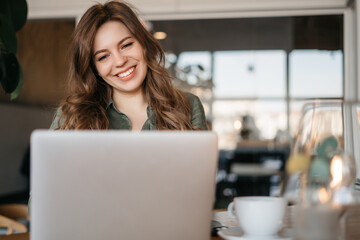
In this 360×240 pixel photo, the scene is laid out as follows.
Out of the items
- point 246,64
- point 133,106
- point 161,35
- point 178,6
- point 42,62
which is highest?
point 178,6

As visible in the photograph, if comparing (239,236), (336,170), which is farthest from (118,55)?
(336,170)

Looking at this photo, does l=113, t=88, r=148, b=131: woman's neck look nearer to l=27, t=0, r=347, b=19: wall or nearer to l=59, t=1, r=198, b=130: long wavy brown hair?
l=59, t=1, r=198, b=130: long wavy brown hair

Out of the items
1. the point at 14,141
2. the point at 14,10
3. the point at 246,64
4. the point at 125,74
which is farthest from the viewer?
the point at 14,141

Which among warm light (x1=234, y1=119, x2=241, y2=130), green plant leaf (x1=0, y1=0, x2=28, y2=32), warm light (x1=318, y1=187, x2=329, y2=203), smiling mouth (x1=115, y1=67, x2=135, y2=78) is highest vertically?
green plant leaf (x1=0, y1=0, x2=28, y2=32)

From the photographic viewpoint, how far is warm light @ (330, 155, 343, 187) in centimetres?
79

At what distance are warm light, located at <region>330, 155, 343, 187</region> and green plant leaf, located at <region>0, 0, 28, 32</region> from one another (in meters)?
1.41

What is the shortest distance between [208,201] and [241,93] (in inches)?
151

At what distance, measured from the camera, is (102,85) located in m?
2.01

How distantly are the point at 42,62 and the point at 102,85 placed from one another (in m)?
3.46

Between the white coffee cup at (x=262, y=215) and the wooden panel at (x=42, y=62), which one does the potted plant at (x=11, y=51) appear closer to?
the white coffee cup at (x=262, y=215)

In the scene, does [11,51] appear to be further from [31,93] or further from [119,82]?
[31,93]

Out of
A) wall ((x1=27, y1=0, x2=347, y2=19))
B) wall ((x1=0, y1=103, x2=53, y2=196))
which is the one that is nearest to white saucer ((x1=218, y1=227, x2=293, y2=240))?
wall ((x1=27, y1=0, x2=347, y2=19))

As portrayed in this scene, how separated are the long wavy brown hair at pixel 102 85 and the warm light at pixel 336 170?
3.74 ft

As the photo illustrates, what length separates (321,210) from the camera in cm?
73
